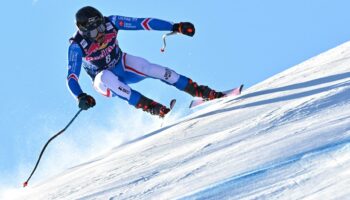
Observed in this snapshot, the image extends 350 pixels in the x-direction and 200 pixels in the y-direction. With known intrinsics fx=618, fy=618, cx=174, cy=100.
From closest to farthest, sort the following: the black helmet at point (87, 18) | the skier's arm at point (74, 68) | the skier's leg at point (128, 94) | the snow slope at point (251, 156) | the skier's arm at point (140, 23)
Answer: the snow slope at point (251, 156) → the skier's arm at point (74, 68) → the skier's leg at point (128, 94) → the black helmet at point (87, 18) → the skier's arm at point (140, 23)

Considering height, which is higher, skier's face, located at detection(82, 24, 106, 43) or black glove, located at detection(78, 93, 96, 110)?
skier's face, located at detection(82, 24, 106, 43)

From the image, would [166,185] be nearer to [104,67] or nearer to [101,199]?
[101,199]

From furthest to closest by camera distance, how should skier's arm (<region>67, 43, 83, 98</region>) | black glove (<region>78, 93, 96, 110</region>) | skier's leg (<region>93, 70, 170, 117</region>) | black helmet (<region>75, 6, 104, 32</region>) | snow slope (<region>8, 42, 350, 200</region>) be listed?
1. black helmet (<region>75, 6, 104, 32</region>)
2. skier's leg (<region>93, 70, 170, 117</region>)
3. skier's arm (<region>67, 43, 83, 98</region>)
4. black glove (<region>78, 93, 96, 110</region>)
5. snow slope (<region>8, 42, 350, 200</region>)

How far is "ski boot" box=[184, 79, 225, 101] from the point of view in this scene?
6688 mm

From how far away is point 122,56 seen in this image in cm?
718

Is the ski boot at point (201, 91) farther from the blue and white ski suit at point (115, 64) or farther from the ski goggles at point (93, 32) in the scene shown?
the ski goggles at point (93, 32)

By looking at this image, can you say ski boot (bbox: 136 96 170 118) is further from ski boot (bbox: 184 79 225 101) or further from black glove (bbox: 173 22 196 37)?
black glove (bbox: 173 22 196 37)

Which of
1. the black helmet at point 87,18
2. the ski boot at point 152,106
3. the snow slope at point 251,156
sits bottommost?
the snow slope at point 251,156

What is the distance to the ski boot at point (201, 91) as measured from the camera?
669 cm

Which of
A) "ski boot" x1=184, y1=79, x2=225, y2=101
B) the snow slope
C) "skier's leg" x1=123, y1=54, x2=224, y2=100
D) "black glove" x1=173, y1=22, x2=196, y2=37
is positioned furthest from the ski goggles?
the snow slope

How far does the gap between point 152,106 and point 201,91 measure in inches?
22.1

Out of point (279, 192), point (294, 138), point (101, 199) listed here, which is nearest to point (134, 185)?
point (101, 199)

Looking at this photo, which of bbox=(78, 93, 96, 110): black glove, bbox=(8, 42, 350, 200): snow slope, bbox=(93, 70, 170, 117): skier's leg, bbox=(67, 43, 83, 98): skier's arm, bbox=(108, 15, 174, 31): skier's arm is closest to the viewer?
bbox=(8, 42, 350, 200): snow slope

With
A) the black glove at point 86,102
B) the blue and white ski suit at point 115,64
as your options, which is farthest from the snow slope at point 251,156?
the blue and white ski suit at point 115,64
